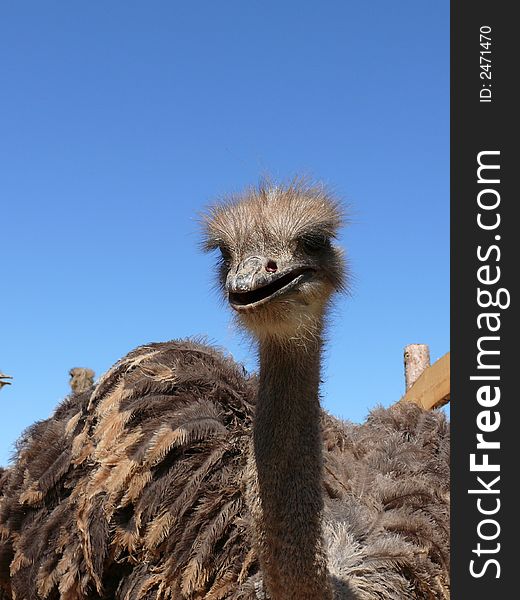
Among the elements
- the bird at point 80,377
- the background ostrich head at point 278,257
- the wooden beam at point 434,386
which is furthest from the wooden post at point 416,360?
the background ostrich head at point 278,257

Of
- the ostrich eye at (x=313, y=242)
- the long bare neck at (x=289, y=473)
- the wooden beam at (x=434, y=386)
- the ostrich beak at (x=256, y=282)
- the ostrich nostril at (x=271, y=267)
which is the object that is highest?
the wooden beam at (x=434, y=386)

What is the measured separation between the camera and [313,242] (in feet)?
10.7

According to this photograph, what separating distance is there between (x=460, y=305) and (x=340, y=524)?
1.03 m

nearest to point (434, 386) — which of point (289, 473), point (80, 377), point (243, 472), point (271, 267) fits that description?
point (243, 472)

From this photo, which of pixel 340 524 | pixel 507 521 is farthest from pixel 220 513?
pixel 507 521

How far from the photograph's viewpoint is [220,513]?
13.6 feet

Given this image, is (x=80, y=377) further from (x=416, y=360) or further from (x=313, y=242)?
(x=313, y=242)

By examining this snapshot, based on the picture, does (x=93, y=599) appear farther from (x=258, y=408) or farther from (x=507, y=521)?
(x=507, y=521)

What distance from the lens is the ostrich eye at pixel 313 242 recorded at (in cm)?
322

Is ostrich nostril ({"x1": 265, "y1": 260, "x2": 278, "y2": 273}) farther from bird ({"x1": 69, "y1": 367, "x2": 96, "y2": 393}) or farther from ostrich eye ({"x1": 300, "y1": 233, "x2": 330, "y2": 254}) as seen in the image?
bird ({"x1": 69, "y1": 367, "x2": 96, "y2": 393})

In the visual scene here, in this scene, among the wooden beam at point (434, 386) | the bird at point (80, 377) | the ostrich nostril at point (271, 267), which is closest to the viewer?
the ostrich nostril at point (271, 267)

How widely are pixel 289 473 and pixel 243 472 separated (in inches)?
40.5

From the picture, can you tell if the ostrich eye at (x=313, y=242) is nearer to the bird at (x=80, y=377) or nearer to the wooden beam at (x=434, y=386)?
the wooden beam at (x=434, y=386)

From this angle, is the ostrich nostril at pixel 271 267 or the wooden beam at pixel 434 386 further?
the wooden beam at pixel 434 386
